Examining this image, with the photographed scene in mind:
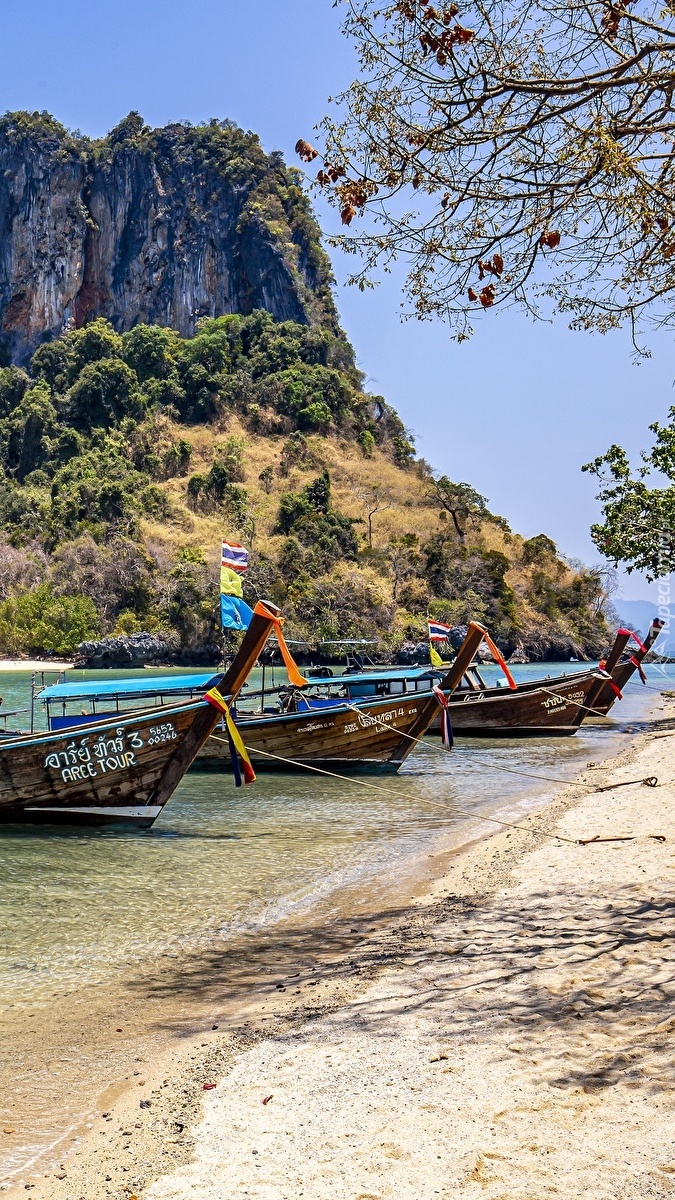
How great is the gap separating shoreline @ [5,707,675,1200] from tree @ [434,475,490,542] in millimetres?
63412

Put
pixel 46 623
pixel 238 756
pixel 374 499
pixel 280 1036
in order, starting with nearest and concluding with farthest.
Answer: pixel 280 1036 < pixel 238 756 < pixel 46 623 < pixel 374 499

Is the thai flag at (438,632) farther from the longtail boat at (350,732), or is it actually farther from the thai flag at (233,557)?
the thai flag at (233,557)

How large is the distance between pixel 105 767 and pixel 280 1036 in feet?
22.5

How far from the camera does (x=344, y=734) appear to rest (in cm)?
1608

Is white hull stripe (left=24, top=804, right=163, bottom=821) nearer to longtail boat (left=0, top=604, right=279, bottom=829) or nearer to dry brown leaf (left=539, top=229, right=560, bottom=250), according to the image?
longtail boat (left=0, top=604, right=279, bottom=829)

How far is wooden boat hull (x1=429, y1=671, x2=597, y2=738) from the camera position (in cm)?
2270

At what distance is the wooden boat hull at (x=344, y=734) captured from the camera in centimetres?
1595

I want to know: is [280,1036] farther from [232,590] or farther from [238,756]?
[232,590]

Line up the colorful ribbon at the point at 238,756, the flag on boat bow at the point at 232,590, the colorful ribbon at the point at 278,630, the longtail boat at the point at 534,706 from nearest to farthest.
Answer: the colorful ribbon at the point at 238,756, the colorful ribbon at the point at 278,630, the flag on boat bow at the point at 232,590, the longtail boat at the point at 534,706

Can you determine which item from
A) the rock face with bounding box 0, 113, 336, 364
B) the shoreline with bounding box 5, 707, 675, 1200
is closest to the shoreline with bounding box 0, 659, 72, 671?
the rock face with bounding box 0, 113, 336, 364

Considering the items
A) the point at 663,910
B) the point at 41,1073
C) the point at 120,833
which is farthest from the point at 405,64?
the point at 120,833

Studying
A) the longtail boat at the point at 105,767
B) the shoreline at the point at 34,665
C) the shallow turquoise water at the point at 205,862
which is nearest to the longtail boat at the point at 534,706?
the shallow turquoise water at the point at 205,862

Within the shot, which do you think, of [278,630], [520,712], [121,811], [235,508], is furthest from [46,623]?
[278,630]

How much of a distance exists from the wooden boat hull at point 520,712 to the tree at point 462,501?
159ft
